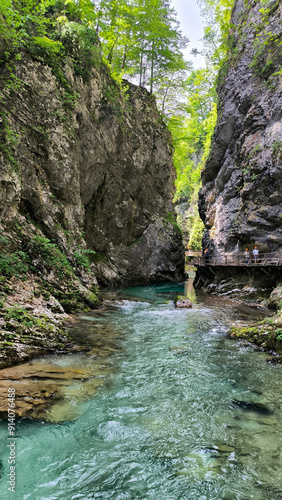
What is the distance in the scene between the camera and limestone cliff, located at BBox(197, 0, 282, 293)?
17.7 metres

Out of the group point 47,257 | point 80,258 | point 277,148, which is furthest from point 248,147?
point 47,257

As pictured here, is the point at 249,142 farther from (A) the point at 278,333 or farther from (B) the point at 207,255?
(A) the point at 278,333

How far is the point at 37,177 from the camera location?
1234 centimetres

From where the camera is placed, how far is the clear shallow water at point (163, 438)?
10.3 ft

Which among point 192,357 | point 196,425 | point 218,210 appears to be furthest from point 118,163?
point 196,425

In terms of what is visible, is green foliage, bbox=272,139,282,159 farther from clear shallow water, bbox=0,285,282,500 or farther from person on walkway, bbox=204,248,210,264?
clear shallow water, bbox=0,285,282,500

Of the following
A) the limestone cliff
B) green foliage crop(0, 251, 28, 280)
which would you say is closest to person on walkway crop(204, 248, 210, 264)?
the limestone cliff

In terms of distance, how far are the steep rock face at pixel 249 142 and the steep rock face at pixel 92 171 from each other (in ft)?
17.2

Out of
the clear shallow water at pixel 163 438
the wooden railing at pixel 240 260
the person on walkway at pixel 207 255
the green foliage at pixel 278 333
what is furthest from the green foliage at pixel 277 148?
the clear shallow water at pixel 163 438

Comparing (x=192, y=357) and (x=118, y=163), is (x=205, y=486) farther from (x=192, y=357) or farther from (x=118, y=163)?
(x=118, y=163)

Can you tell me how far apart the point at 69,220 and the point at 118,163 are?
10.3m

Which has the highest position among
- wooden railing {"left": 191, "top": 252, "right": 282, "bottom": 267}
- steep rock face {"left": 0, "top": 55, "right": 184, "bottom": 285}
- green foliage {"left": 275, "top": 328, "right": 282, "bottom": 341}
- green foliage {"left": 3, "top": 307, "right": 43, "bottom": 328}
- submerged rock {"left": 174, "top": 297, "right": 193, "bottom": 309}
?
steep rock face {"left": 0, "top": 55, "right": 184, "bottom": 285}

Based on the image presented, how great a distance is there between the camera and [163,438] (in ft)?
13.1

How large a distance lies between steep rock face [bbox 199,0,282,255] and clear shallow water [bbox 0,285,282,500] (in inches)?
532
